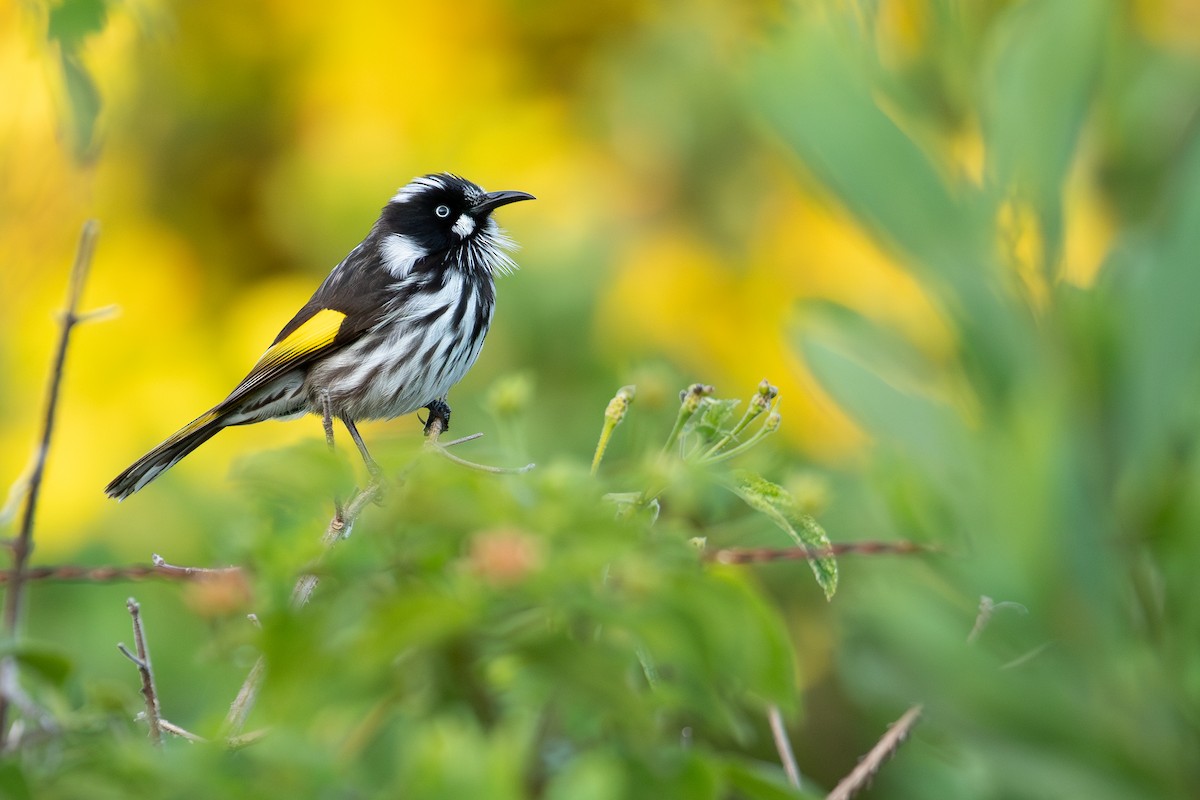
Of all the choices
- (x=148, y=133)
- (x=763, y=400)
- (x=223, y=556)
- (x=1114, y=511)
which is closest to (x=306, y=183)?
(x=148, y=133)

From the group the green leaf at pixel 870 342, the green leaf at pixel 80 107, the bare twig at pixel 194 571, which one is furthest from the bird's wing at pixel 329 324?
the bare twig at pixel 194 571

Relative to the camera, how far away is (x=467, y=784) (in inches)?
39.2

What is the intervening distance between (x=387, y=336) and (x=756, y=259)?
4.29 metres

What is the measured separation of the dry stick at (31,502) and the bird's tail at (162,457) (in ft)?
6.46

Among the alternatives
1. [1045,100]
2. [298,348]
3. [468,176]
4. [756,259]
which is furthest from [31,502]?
[756,259]

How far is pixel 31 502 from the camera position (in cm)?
147

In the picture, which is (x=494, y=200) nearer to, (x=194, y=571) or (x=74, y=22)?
(x=74, y=22)

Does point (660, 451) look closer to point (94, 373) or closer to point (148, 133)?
point (94, 373)

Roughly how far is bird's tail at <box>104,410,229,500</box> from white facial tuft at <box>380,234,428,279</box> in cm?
67

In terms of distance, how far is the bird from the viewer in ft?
12.8

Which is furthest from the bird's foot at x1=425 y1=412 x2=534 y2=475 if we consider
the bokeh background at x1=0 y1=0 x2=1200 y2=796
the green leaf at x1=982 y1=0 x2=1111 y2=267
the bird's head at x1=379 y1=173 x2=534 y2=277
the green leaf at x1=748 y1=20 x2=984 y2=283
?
the green leaf at x1=982 y1=0 x2=1111 y2=267

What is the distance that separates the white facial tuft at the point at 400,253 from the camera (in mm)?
4070

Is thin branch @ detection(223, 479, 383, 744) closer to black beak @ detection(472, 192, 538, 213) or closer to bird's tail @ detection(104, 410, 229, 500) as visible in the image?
bird's tail @ detection(104, 410, 229, 500)

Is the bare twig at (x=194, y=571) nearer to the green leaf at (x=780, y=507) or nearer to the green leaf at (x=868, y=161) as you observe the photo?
the green leaf at (x=780, y=507)
